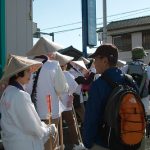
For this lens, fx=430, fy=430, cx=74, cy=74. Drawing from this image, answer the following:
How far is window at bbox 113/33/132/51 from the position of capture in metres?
39.7

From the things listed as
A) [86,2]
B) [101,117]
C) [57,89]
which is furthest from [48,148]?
[86,2]

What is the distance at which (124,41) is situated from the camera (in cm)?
4009

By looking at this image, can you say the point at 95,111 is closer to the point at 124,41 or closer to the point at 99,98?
the point at 99,98

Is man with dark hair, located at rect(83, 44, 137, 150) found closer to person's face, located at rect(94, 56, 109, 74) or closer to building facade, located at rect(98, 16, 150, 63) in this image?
person's face, located at rect(94, 56, 109, 74)

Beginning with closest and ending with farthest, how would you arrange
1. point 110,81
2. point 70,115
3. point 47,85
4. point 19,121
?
point 110,81
point 19,121
point 47,85
point 70,115

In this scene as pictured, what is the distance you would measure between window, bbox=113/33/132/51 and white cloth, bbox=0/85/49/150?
35552mm

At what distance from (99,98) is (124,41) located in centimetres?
3645

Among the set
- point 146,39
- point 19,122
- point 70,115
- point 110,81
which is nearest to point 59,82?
point 70,115

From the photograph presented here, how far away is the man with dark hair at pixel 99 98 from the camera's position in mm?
4059

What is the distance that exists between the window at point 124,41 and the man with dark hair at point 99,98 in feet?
117

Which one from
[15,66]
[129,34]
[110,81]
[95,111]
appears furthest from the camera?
[129,34]

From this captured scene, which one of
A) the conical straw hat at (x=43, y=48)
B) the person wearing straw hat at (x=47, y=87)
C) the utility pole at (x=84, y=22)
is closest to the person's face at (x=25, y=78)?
the person wearing straw hat at (x=47, y=87)

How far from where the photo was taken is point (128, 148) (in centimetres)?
406

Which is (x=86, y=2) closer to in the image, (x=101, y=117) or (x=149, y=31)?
(x=101, y=117)
